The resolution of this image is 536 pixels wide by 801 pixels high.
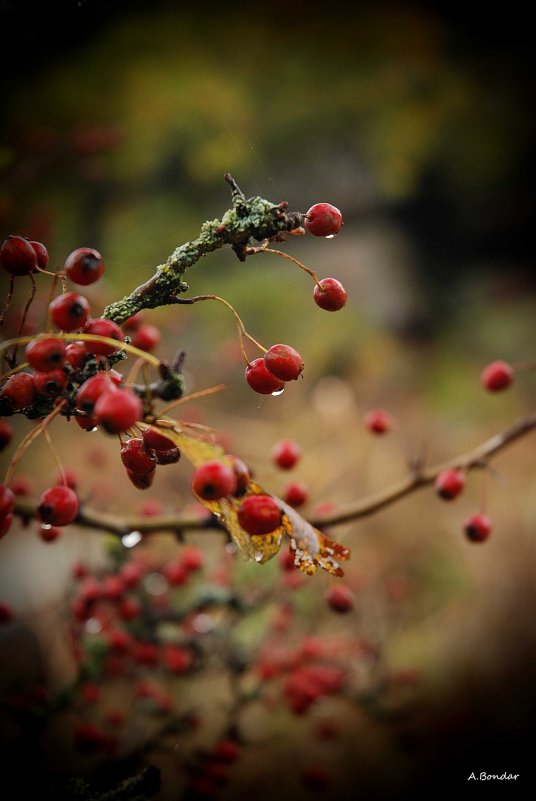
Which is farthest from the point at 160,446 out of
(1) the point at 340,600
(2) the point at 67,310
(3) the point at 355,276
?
(3) the point at 355,276

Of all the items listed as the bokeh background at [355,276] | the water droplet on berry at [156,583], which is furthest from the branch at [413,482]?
the bokeh background at [355,276]

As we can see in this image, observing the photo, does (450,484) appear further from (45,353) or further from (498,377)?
(45,353)

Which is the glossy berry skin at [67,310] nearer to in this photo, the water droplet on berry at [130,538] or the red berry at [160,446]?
the red berry at [160,446]

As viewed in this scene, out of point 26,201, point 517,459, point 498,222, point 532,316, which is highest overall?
point 498,222

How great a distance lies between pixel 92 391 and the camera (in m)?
0.40

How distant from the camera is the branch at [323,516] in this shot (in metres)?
0.64

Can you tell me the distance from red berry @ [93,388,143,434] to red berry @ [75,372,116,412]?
2 centimetres

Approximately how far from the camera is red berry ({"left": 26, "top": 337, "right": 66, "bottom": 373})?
0.39 m

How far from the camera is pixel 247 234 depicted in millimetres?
408

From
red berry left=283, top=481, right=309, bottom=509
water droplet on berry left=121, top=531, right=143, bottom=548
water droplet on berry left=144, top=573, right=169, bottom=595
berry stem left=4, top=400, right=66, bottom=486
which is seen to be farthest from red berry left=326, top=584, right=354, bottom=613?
berry stem left=4, top=400, right=66, bottom=486

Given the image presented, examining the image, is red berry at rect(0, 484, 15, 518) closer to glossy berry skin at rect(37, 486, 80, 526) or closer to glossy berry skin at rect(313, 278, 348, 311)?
glossy berry skin at rect(37, 486, 80, 526)

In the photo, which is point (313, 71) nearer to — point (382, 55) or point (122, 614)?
point (382, 55)

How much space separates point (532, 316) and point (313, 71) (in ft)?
6.38

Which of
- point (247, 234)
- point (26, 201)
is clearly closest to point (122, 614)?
point (247, 234)
